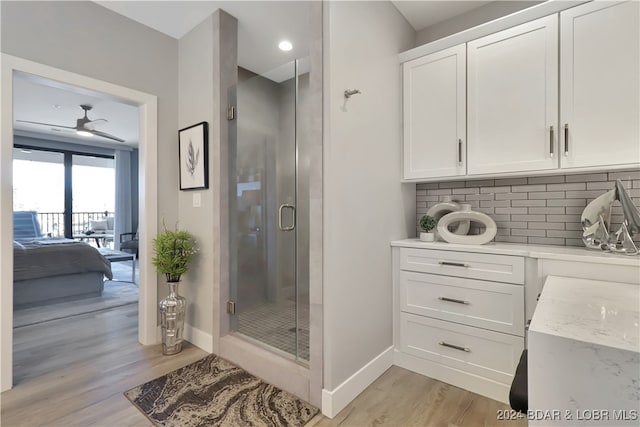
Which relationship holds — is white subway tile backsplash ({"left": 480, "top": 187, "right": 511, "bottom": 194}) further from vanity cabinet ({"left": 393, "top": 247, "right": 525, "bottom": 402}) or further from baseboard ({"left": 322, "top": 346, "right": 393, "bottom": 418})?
baseboard ({"left": 322, "top": 346, "right": 393, "bottom": 418})

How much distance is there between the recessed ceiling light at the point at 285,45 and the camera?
2.83 m

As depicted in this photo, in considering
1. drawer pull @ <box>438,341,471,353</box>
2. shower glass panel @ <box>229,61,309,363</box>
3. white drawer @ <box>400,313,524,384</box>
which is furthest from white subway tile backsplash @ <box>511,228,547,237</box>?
shower glass panel @ <box>229,61,309,363</box>

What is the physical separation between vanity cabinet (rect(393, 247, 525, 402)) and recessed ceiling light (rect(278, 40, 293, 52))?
7.05 ft

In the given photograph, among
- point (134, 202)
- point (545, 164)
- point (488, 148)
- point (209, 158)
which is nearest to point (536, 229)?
point (545, 164)

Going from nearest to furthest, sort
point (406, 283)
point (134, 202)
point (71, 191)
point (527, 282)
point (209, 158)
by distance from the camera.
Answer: point (527, 282) → point (406, 283) → point (209, 158) → point (71, 191) → point (134, 202)

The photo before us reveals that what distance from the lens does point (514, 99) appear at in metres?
1.92

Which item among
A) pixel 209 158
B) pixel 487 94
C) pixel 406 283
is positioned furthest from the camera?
pixel 209 158

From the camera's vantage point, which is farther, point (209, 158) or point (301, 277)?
point (209, 158)

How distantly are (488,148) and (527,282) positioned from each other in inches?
34.5

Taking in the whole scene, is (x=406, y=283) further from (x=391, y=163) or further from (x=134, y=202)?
(x=134, y=202)

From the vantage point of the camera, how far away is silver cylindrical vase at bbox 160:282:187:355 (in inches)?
93.0

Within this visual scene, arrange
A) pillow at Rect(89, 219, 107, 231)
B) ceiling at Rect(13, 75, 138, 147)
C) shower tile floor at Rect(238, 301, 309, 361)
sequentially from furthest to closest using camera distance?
pillow at Rect(89, 219, 107, 231)
ceiling at Rect(13, 75, 138, 147)
shower tile floor at Rect(238, 301, 309, 361)

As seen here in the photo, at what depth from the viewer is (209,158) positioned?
2434mm

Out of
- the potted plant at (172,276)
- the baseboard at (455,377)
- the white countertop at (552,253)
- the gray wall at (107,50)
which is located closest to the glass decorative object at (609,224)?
the white countertop at (552,253)
